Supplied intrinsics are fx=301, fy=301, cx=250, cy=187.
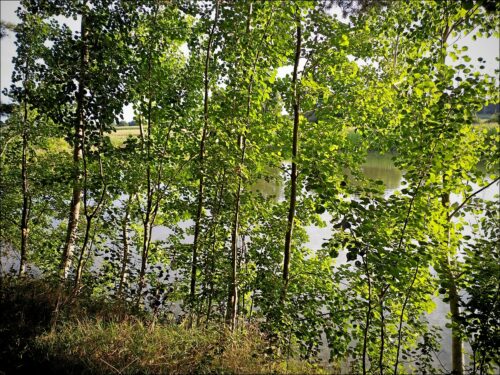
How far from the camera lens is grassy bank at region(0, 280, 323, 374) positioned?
4.38 m

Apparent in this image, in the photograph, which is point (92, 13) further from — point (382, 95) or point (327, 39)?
point (382, 95)

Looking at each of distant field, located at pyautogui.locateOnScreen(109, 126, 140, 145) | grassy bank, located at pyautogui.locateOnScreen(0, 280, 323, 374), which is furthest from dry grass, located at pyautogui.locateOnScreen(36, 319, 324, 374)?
distant field, located at pyautogui.locateOnScreen(109, 126, 140, 145)

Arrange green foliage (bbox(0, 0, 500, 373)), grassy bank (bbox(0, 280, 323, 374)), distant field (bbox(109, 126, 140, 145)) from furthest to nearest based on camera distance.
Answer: distant field (bbox(109, 126, 140, 145)) → grassy bank (bbox(0, 280, 323, 374)) → green foliage (bbox(0, 0, 500, 373))

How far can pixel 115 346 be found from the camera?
15.4ft

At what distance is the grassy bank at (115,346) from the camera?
4375 mm

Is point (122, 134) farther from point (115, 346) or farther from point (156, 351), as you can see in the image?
point (156, 351)

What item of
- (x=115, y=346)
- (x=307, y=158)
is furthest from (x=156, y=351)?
(x=307, y=158)

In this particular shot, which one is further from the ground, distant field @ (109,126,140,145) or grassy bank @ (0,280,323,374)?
distant field @ (109,126,140,145)

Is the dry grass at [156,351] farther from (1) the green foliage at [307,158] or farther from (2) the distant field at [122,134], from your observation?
(2) the distant field at [122,134]

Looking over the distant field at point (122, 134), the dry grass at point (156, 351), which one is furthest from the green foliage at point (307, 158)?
the distant field at point (122, 134)

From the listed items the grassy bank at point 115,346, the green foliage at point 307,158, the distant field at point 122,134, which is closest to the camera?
the green foliage at point 307,158

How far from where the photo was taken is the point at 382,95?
5844 mm

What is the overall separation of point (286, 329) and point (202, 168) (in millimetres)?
3230

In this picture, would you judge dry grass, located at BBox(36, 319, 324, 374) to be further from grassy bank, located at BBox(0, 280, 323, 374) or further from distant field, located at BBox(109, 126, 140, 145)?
distant field, located at BBox(109, 126, 140, 145)
